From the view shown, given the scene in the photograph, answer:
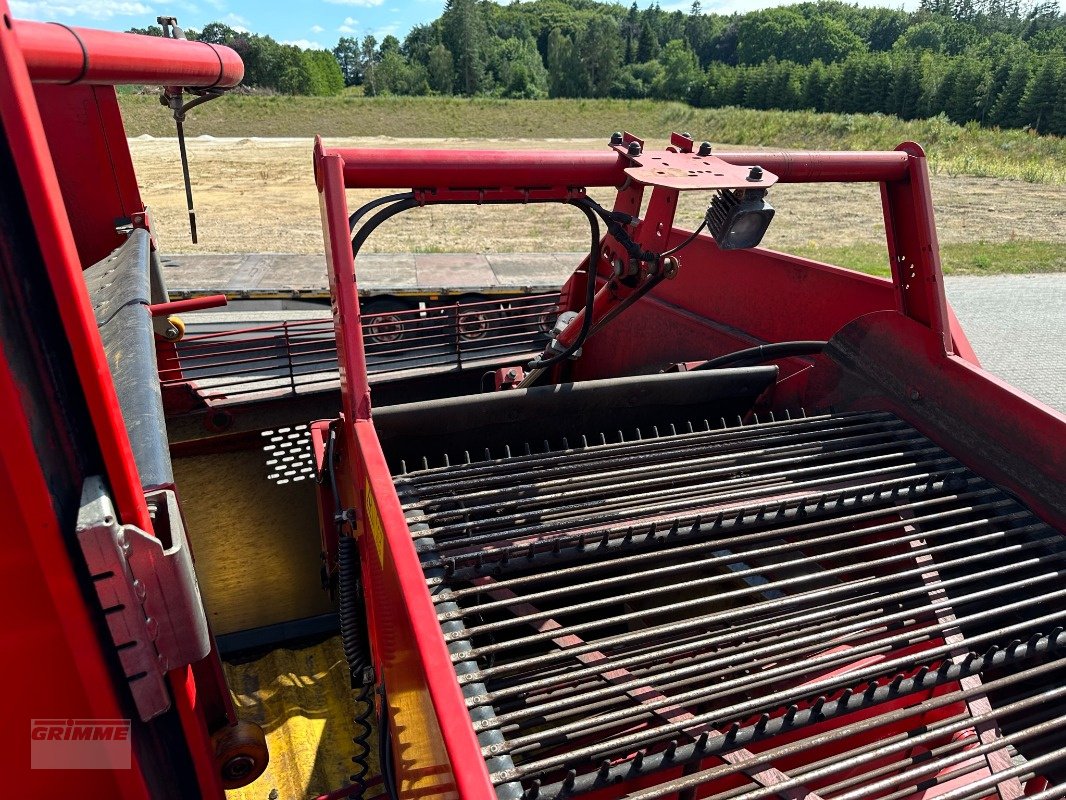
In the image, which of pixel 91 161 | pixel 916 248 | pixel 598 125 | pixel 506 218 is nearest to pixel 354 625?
pixel 91 161

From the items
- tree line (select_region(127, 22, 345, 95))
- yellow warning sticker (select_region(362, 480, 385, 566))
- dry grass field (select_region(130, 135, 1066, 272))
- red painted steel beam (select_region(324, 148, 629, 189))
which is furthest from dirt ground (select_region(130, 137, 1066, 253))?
tree line (select_region(127, 22, 345, 95))

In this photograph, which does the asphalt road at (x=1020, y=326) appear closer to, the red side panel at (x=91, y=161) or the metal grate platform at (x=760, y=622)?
the metal grate platform at (x=760, y=622)

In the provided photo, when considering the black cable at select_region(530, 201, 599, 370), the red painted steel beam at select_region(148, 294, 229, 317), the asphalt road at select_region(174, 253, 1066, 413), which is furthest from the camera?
the asphalt road at select_region(174, 253, 1066, 413)

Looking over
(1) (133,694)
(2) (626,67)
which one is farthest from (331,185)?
(2) (626,67)

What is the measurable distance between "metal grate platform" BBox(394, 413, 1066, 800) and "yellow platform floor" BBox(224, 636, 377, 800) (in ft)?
4.81

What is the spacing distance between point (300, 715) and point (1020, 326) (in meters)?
9.19

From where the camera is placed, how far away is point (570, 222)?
1669 centimetres

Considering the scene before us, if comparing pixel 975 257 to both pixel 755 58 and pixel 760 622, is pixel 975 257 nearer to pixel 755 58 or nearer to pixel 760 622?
pixel 760 622

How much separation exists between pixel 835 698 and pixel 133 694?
1.64 meters

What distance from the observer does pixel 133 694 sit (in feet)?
4.79

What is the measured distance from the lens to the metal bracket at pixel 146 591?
1.30 meters

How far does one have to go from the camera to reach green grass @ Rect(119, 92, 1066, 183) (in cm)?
2575

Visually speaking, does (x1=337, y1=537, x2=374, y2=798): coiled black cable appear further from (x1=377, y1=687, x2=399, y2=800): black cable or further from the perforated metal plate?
the perforated metal plate

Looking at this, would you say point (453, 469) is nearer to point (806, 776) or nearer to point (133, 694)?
point (133, 694)
